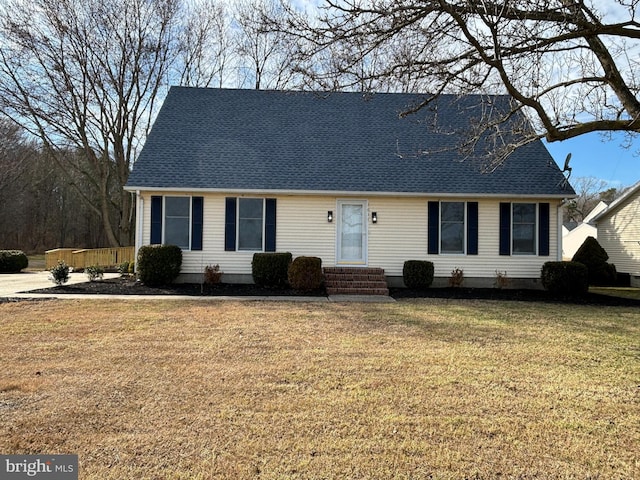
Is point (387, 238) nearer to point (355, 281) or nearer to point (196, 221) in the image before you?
point (355, 281)

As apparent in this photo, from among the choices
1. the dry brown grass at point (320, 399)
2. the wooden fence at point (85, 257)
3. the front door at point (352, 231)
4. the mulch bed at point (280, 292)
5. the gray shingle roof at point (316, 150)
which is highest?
the gray shingle roof at point (316, 150)

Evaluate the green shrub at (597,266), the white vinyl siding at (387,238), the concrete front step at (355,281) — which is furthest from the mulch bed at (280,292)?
the green shrub at (597,266)

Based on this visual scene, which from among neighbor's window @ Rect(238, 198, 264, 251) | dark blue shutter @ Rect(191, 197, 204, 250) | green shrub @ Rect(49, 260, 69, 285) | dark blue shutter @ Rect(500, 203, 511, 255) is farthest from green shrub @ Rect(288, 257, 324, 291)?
green shrub @ Rect(49, 260, 69, 285)

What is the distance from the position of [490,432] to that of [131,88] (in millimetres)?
24815

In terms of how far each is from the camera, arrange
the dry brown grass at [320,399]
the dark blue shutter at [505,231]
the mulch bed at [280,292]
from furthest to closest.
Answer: the dark blue shutter at [505,231] → the mulch bed at [280,292] → the dry brown grass at [320,399]

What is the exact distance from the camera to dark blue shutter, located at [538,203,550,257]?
12.4m

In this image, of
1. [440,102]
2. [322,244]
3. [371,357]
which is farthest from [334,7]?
[440,102]

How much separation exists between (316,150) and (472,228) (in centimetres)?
557

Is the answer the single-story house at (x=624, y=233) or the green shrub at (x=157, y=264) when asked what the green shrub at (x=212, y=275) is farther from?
the single-story house at (x=624, y=233)

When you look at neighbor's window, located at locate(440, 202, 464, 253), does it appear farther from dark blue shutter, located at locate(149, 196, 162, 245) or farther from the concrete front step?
dark blue shutter, located at locate(149, 196, 162, 245)

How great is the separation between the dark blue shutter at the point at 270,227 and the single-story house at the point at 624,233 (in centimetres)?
1500

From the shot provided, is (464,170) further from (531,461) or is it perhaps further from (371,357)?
(531,461)

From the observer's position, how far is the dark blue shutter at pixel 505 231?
40.8 ft

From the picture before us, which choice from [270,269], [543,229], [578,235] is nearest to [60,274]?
[270,269]
